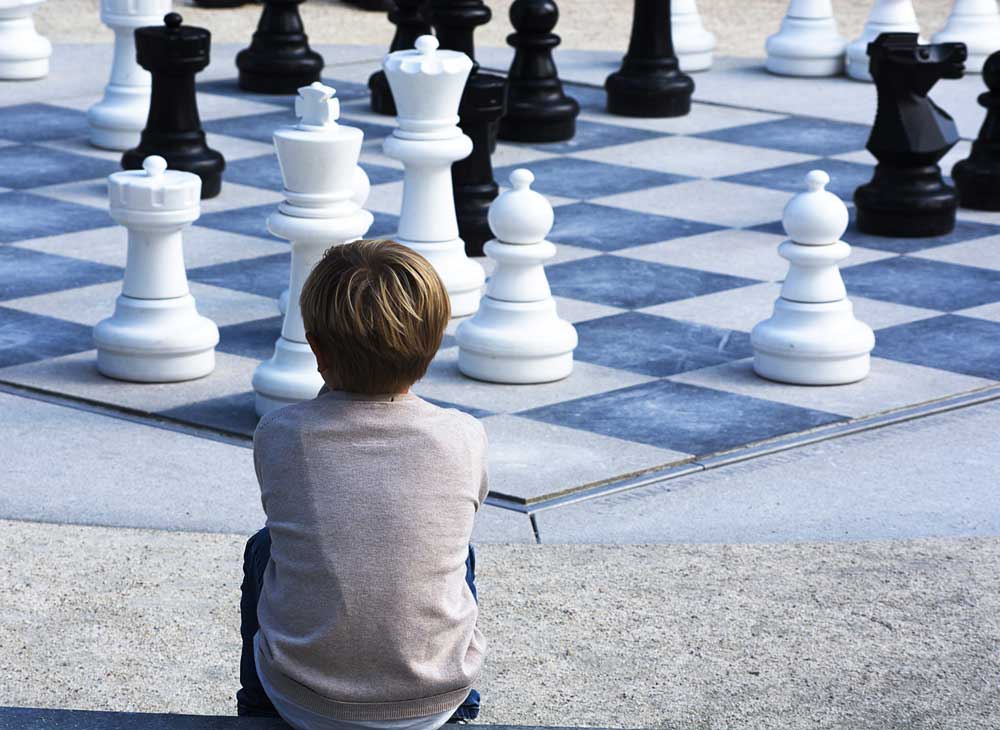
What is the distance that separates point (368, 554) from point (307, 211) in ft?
6.53

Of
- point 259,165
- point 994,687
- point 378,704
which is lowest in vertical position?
point 259,165

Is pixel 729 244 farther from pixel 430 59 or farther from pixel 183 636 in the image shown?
pixel 183 636

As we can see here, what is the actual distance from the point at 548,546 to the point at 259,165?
3.48 metres

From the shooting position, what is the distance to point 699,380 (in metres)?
4.24

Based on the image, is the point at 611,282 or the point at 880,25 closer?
the point at 611,282

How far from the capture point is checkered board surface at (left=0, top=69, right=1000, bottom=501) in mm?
3992

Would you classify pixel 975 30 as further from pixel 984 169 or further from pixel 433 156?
pixel 433 156

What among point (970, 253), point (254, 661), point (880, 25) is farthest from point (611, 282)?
point (880, 25)

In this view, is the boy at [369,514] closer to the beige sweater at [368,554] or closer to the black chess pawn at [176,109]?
the beige sweater at [368,554]

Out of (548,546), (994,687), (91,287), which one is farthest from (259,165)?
(994,687)

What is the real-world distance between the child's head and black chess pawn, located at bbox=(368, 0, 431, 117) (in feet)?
17.2

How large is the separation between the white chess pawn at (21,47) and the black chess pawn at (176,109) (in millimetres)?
2125

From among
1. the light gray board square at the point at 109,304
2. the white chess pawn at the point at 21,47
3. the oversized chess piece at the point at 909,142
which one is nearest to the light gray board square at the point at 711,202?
the oversized chess piece at the point at 909,142

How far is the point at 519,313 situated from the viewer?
4.22 m
